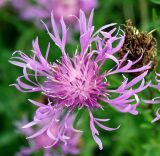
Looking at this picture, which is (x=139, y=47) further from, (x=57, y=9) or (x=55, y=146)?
(x=57, y=9)

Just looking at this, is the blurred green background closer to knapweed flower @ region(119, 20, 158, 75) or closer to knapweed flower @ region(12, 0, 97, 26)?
knapweed flower @ region(12, 0, 97, 26)

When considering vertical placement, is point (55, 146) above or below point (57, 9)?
below

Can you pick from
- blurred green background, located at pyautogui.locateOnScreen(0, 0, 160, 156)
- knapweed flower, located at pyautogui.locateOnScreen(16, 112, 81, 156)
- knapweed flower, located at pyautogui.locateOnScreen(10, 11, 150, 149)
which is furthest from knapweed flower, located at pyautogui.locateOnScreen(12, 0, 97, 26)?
knapweed flower, located at pyautogui.locateOnScreen(10, 11, 150, 149)

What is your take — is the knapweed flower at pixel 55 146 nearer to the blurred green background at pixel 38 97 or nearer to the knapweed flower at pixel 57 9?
the blurred green background at pixel 38 97

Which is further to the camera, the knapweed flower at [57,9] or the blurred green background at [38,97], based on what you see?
the knapweed flower at [57,9]

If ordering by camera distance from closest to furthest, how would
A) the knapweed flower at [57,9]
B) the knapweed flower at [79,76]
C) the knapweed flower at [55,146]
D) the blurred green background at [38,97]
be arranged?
the knapweed flower at [79,76]
the knapweed flower at [55,146]
the blurred green background at [38,97]
the knapweed flower at [57,9]

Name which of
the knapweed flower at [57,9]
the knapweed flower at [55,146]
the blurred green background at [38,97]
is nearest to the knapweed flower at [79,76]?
the knapweed flower at [55,146]

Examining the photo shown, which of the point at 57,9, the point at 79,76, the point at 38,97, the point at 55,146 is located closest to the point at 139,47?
the point at 79,76
